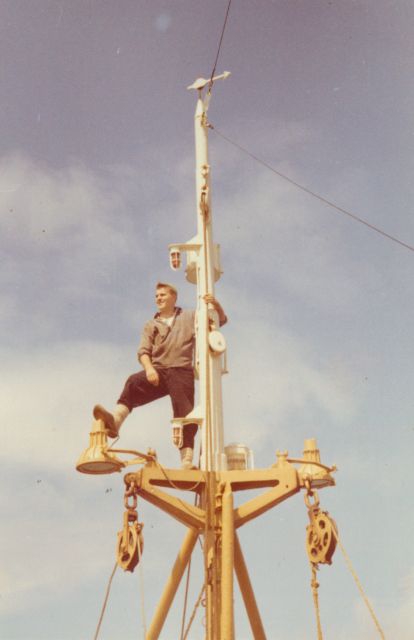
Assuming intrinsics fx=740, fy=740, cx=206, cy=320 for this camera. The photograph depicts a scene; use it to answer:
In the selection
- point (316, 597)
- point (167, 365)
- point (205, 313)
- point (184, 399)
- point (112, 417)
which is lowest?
point (316, 597)

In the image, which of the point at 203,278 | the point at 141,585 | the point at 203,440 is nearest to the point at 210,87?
the point at 203,278

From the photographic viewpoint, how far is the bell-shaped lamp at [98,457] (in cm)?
829

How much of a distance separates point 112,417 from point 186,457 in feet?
3.66

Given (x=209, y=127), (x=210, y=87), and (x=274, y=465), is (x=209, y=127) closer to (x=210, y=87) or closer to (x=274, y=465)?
(x=210, y=87)

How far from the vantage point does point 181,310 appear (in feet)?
34.2

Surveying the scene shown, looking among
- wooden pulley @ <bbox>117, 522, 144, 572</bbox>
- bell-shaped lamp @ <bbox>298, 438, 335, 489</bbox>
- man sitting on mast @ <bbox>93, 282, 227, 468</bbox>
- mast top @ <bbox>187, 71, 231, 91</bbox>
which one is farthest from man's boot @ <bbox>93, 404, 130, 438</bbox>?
mast top @ <bbox>187, 71, 231, 91</bbox>

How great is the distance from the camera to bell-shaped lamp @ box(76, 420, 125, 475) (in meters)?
8.29

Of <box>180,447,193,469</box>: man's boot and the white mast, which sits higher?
the white mast

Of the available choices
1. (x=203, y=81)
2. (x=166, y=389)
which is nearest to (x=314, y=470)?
(x=166, y=389)

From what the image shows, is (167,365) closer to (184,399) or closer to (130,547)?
(184,399)

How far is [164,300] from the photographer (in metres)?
10.5

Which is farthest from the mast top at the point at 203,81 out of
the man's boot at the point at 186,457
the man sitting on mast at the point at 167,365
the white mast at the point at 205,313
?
the man's boot at the point at 186,457

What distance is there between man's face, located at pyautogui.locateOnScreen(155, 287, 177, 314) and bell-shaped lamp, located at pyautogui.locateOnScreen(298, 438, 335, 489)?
9.06 feet

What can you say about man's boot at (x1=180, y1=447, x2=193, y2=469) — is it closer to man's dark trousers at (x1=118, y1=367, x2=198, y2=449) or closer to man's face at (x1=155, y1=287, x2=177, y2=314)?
man's dark trousers at (x1=118, y1=367, x2=198, y2=449)
